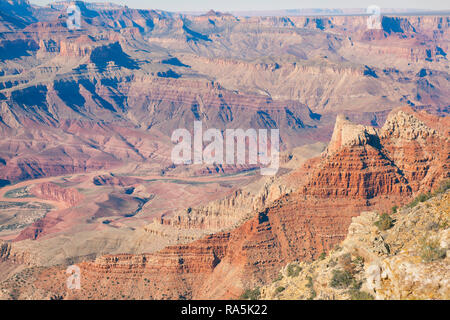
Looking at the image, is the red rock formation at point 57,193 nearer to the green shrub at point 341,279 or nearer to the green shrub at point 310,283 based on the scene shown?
the green shrub at point 310,283

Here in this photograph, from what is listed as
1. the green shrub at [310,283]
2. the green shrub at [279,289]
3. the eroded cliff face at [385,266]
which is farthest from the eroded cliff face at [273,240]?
the green shrub at [310,283]

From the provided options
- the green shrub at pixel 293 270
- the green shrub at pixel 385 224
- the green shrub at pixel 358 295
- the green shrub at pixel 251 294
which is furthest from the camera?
the green shrub at pixel 251 294

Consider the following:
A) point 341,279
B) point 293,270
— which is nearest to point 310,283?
point 341,279

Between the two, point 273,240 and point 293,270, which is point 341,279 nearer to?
point 293,270

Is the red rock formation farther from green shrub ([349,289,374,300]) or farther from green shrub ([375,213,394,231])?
green shrub ([349,289,374,300])
